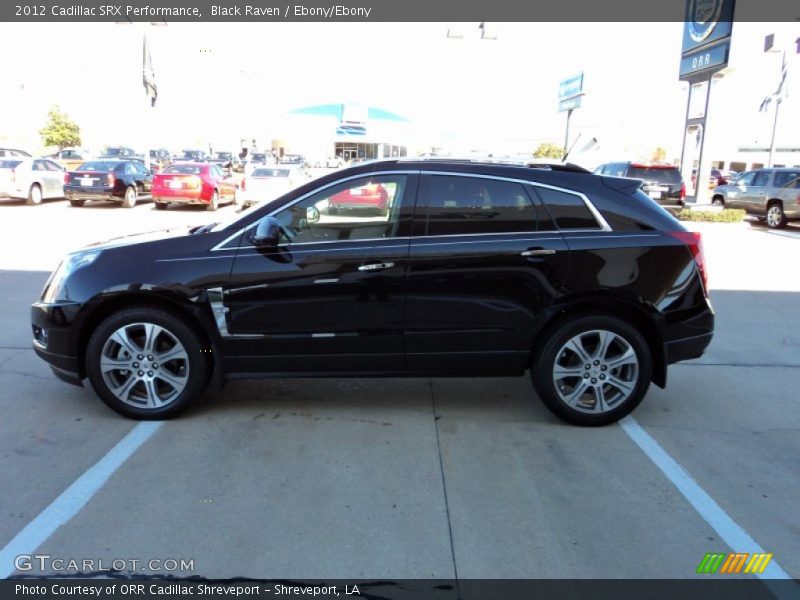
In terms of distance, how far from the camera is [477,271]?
424 cm

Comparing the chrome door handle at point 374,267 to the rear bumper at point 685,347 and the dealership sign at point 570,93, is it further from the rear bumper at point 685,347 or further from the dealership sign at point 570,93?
the dealership sign at point 570,93

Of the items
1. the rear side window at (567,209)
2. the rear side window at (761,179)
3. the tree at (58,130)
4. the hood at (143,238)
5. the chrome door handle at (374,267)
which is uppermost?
the tree at (58,130)

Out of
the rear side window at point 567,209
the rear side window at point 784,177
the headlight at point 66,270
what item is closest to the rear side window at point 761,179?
the rear side window at point 784,177

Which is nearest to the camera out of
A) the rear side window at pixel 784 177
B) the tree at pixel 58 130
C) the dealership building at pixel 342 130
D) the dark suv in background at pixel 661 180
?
the rear side window at pixel 784 177

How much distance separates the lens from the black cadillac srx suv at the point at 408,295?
421 centimetres

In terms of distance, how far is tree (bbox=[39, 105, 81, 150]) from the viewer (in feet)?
202

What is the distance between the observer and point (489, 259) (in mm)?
4230

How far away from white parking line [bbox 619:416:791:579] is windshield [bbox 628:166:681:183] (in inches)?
603

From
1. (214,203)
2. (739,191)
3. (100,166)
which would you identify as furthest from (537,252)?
(100,166)

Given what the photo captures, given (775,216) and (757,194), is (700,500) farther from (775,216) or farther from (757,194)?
(757,194)

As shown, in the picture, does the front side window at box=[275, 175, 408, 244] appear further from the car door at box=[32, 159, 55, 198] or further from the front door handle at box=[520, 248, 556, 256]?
the car door at box=[32, 159, 55, 198]

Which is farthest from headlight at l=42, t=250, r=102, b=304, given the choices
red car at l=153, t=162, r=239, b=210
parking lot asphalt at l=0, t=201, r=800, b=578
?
red car at l=153, t=162, r=239, b=210

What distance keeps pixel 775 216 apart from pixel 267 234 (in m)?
18.1

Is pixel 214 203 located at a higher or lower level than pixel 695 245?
lower
